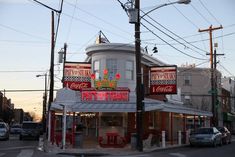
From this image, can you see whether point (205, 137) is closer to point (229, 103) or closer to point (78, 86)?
point (78, 86)

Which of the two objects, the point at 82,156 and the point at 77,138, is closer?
the point at 82,156

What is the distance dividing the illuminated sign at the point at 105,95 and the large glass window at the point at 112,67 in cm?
311

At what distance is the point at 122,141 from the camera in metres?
28.0

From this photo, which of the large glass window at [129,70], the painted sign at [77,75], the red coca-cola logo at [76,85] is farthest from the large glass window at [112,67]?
the red coca-cola logo at [76,85]

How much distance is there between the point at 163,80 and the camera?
31.9 meters

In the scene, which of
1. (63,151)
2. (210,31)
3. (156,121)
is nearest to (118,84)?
(156,121)

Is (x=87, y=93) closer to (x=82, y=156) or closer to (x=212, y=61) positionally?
(x=82, y=156)

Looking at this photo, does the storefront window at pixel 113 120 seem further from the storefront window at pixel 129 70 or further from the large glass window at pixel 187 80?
the large glass window at pixel 187 80

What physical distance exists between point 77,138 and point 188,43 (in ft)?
41.0

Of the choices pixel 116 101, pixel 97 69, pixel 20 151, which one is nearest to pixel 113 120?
pixel 116 101

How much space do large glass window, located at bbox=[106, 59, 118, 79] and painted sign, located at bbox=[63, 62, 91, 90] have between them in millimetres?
1837

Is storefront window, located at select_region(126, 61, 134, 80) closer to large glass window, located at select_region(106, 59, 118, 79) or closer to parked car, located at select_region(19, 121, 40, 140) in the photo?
large glass window, located at select_region(106, 59, 118, 79)

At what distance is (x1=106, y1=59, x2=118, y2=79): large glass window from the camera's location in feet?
113

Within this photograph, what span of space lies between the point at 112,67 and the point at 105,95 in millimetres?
3961
